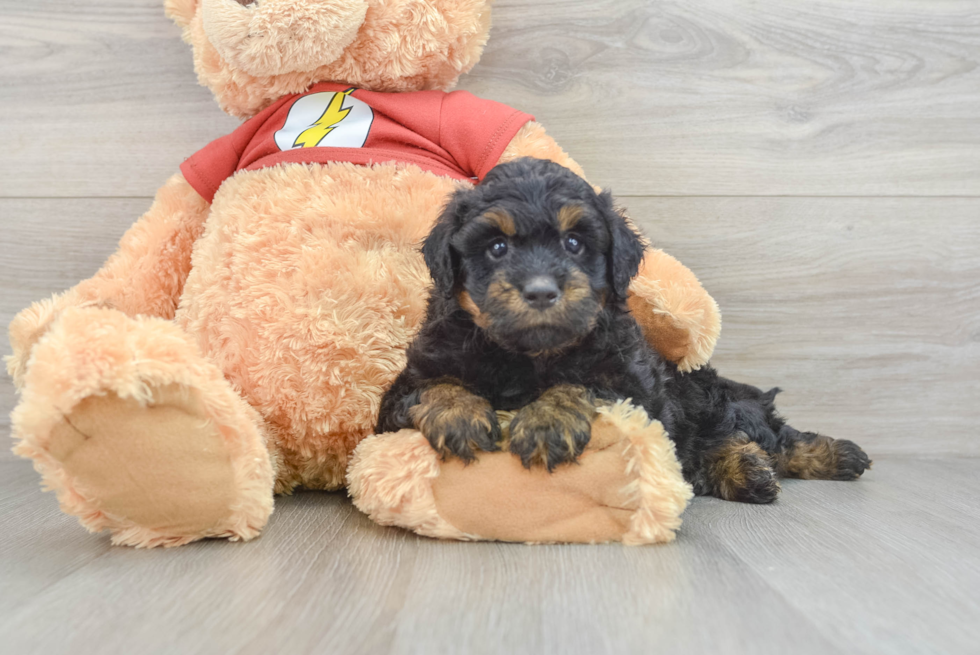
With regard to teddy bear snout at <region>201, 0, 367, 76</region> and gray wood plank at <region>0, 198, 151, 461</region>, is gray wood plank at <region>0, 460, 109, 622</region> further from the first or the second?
teddy bear snout at <region>201, 0, 367, 76</region>

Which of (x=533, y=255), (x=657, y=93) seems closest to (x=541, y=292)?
(x=533, y=255)

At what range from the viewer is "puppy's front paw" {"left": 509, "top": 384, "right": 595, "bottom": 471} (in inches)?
59.0

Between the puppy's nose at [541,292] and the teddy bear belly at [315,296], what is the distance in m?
0.57

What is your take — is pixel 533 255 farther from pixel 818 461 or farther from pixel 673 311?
pixel 818 461

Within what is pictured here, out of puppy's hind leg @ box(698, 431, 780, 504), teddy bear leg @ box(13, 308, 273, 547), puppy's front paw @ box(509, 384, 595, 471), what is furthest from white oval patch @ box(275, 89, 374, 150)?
puppy's hind leg @ box(698, 431, 780, 504)

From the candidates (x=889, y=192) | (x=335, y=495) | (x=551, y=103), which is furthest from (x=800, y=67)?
(x=335, y=495)

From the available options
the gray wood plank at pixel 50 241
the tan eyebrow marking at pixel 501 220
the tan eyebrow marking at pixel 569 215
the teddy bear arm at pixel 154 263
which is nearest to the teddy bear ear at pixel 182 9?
the teddy bear arm at pixel 154 263

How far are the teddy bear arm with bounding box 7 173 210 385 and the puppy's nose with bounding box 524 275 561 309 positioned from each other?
1.25 m

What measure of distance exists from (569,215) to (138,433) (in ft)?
3.30

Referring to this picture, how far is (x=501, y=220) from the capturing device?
156 cm

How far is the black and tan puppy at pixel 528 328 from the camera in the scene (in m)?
1.51

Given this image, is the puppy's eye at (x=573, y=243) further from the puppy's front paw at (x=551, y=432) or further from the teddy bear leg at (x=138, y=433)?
the teddy bear leg at (x=138, y=433)

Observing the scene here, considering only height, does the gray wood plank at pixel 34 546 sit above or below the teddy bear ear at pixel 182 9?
below

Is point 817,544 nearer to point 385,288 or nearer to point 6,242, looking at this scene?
point 385,288
